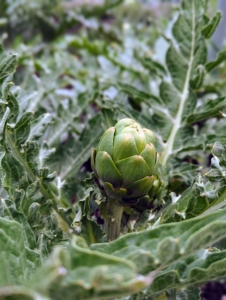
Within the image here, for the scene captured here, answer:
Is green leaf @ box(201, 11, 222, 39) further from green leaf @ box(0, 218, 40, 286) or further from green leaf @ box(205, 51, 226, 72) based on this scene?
green leaf @ box(0, 218, 40, 286)

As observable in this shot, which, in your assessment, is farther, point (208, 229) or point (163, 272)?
point (163, 272)

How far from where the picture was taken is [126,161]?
0.54m

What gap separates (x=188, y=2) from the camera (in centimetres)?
87

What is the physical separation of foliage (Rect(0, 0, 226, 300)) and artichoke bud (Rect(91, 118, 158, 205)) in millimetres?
64

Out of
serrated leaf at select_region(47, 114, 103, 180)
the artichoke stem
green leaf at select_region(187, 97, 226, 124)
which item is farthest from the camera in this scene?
serrated leaf at select_region(47, 114, 103, 180)

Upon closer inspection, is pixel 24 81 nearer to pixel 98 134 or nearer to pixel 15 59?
pixel 98 134

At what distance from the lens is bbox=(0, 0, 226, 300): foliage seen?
1.22 feet

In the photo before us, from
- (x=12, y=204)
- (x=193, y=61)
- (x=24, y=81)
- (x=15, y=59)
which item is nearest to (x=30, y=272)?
(x=12, y=204)

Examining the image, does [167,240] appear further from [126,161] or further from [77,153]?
[77,153]

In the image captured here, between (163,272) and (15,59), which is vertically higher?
(15,59)

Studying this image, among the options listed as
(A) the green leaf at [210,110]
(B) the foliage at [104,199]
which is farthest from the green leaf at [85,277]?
(A) the green leaf at [210,110]

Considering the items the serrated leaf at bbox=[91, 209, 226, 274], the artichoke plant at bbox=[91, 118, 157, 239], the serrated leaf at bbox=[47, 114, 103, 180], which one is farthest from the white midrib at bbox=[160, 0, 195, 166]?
the serrated leaf at bbox=[91, 209, 226, 274]

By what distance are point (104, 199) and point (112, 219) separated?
0.11 ft

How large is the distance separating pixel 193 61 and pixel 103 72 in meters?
0.50
